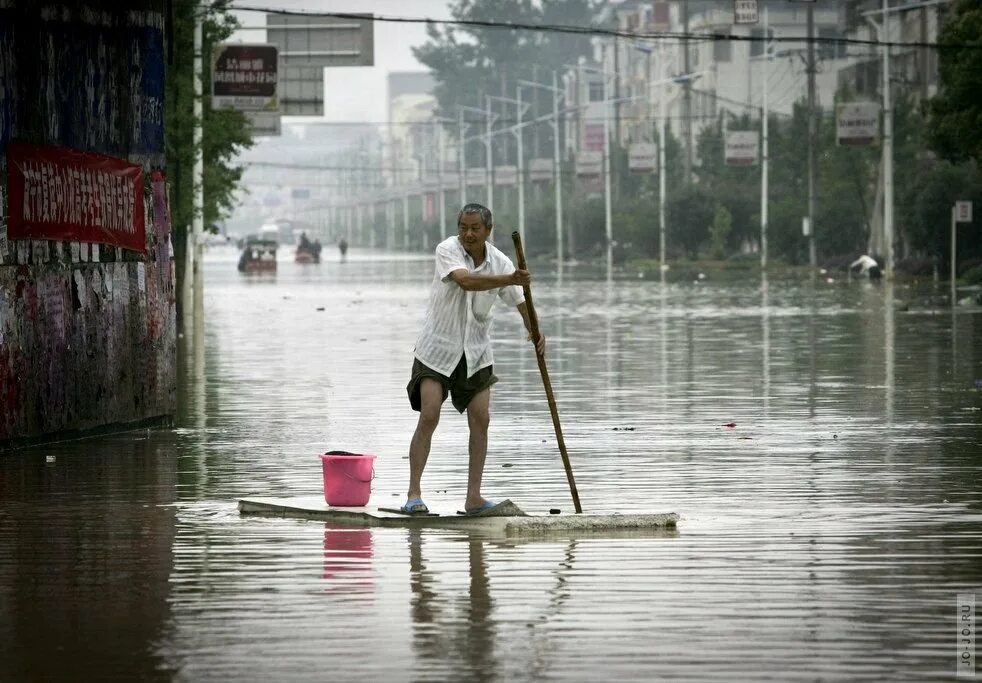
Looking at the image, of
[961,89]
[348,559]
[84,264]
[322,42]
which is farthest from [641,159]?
[348,559]

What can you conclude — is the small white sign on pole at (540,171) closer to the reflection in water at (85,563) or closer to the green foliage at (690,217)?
the green foliage at (690,217)

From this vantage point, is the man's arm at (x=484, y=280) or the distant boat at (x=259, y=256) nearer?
the man's arm at (x=484, y=280)

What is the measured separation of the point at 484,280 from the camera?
38.4 ft

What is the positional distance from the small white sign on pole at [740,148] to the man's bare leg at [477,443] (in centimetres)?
7166

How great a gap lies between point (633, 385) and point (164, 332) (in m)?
6.24

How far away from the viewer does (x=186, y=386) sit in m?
24.4

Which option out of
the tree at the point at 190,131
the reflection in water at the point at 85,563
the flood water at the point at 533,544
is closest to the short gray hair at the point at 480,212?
the flood water at the point at 533,544

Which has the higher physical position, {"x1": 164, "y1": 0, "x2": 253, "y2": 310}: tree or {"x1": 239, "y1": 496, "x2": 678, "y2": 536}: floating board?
{"x1": 164, "y1": 0, "x2": 253, "y2": 310}: tree

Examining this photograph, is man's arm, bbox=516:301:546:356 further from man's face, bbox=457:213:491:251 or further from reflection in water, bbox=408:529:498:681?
reflection in water, bbox=408:529:498:681

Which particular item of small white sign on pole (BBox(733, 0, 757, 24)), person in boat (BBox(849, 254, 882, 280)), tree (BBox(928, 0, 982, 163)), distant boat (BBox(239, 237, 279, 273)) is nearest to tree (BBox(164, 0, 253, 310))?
tree (BBox(928, 0, 982, 163))

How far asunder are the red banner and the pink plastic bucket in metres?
4.90

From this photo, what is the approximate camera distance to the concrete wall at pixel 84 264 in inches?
648

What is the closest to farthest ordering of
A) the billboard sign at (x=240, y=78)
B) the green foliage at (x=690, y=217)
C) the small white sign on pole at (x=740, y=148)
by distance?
the billboard sign at (x=240, y=78)
the small white sign on pole at (x=740, y=148)
the green foliage at (x=690, y=217)

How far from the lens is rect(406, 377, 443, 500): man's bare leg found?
12.0 metres
